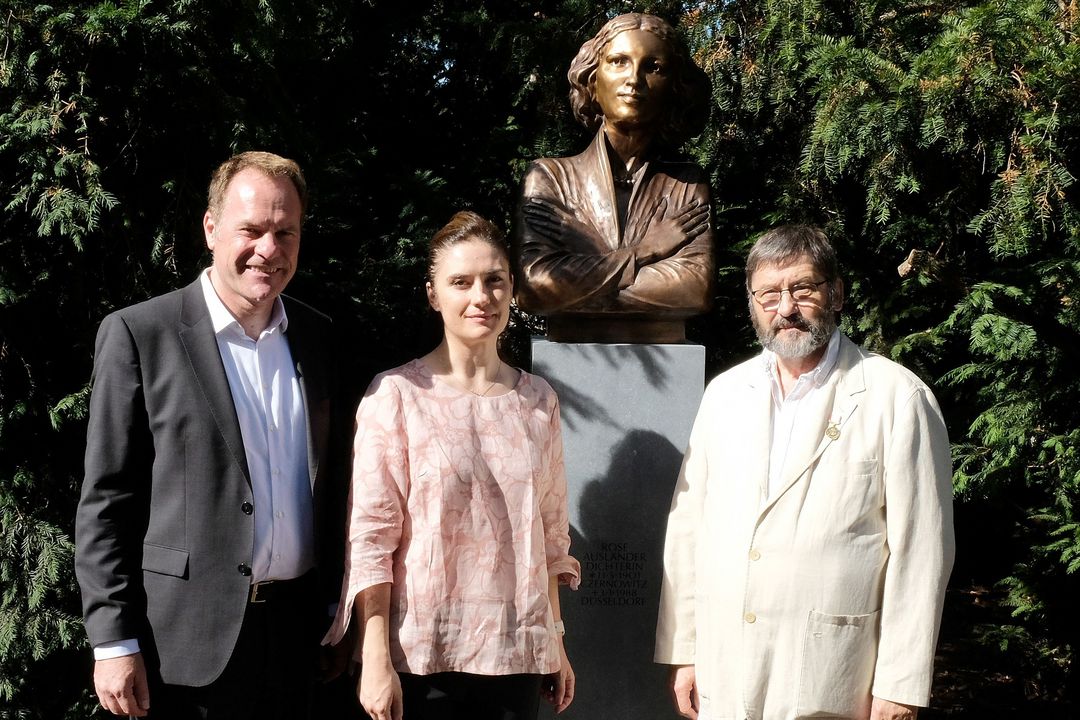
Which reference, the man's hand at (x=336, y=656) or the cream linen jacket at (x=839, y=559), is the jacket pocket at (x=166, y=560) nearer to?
the man's hand at (x=336, y=656)

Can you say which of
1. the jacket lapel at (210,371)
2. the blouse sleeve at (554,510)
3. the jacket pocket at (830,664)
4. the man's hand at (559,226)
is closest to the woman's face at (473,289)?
the blouse sleeve at (554,510)

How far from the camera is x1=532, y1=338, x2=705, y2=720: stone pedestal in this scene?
10.5 feet

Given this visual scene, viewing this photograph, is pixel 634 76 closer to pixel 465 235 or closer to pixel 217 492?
pixel 465 235

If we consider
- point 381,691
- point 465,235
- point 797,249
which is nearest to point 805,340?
point 797,249

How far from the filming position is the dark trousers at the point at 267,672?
225cm

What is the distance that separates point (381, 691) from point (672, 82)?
2.10m

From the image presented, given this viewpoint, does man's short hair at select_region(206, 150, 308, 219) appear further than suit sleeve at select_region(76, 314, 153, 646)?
Yes

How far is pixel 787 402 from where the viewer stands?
8.00 feet

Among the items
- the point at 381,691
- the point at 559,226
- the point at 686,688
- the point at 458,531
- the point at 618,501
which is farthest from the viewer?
the point at 559,226

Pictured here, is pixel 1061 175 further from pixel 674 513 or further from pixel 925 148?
pixel 674 513

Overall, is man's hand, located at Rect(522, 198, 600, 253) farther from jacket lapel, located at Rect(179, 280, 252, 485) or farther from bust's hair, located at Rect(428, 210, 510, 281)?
jacket lapel, located at Rect(179, 280, 252, 485)

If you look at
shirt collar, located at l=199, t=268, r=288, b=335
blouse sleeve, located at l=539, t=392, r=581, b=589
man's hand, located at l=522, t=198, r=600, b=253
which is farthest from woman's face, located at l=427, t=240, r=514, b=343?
man's hand, located at l=522, t=198, r=600, b=253

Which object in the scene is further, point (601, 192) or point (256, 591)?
point (601, 192)

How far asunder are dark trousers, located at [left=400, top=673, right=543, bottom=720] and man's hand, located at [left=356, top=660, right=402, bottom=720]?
0.09m
